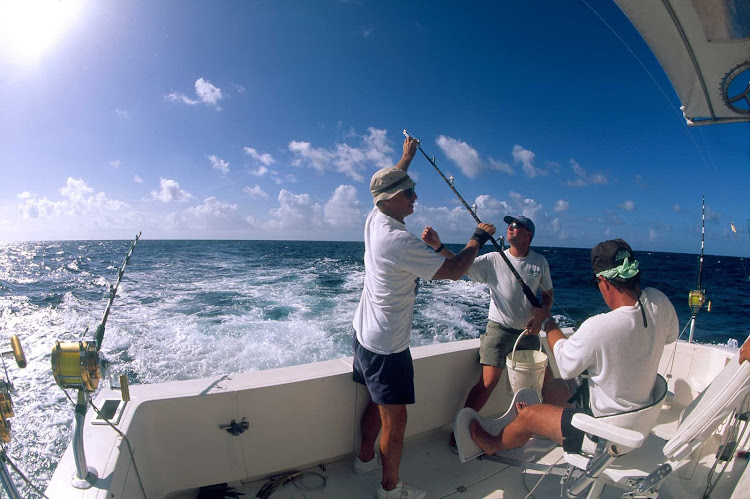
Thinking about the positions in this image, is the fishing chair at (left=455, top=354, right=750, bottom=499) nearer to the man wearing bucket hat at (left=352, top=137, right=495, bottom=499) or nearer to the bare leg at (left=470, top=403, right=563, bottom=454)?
the bare leg at (left=470, top=403, right=563, bottom=454)

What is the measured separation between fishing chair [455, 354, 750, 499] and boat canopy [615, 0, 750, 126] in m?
1.25

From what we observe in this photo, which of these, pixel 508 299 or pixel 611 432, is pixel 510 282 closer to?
pixel 508 299

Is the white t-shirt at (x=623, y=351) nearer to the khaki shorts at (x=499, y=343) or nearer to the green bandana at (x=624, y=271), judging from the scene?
the green bandana at (x=624, y=271)

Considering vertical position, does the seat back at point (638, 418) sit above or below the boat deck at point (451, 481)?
above

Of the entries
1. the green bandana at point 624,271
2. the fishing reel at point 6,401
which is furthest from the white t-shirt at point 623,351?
the fishing reel at point 6,401

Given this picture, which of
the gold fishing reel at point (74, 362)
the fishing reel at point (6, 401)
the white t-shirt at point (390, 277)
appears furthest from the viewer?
the white t-shirt at point (390, 277)

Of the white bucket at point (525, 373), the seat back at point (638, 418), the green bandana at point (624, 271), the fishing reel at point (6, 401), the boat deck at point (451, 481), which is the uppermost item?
the green bandana at point (624, 271)

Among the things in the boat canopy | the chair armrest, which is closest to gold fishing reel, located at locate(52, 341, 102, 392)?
the chair armrest

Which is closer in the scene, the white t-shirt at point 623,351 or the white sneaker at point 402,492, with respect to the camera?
the white t-shirt at point 623,351

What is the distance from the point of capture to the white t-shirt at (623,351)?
1.26 m

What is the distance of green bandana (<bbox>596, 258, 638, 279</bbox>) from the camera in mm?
1282

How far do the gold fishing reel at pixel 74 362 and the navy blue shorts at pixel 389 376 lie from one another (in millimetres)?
932

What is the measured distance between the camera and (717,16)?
143 centimetres

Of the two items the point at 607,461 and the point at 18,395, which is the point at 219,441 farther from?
the point at 18,395
